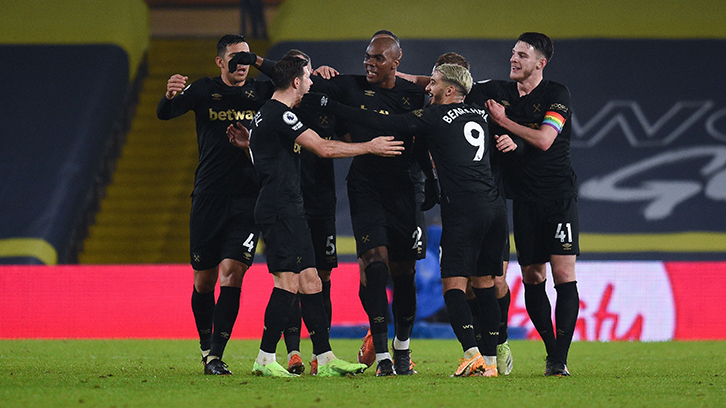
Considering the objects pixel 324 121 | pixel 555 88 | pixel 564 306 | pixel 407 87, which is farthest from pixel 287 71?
pixel 564 306

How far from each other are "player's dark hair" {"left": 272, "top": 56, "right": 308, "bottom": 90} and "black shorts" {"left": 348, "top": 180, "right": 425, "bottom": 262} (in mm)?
929

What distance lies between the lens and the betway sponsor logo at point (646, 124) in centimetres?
1720

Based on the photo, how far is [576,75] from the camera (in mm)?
17609

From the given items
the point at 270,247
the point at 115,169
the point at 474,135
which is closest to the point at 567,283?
the point at 474,135

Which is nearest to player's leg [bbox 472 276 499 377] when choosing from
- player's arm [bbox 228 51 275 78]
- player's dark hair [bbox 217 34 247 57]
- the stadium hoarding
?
player's arm [bbox 228 51 275 78]

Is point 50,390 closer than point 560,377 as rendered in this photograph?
Yes

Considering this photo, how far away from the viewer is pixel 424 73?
1728 cm

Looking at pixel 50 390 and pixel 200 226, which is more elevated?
pixel 200 226

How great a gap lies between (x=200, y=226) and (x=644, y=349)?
17.9 feet

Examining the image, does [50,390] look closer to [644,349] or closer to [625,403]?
[625,403]

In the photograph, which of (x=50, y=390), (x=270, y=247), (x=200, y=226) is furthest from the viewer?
(x=200, y=226)

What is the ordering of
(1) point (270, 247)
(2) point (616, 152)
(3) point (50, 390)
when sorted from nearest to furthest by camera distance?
(3) point (50, 390), (1) point (270, 247), (2) point (616, 152)

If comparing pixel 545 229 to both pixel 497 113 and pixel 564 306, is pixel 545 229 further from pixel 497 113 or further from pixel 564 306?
pixel 497 113

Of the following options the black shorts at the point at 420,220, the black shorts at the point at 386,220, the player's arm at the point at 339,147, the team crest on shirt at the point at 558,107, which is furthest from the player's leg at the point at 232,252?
the team crest on shirt at the point at 558,107
